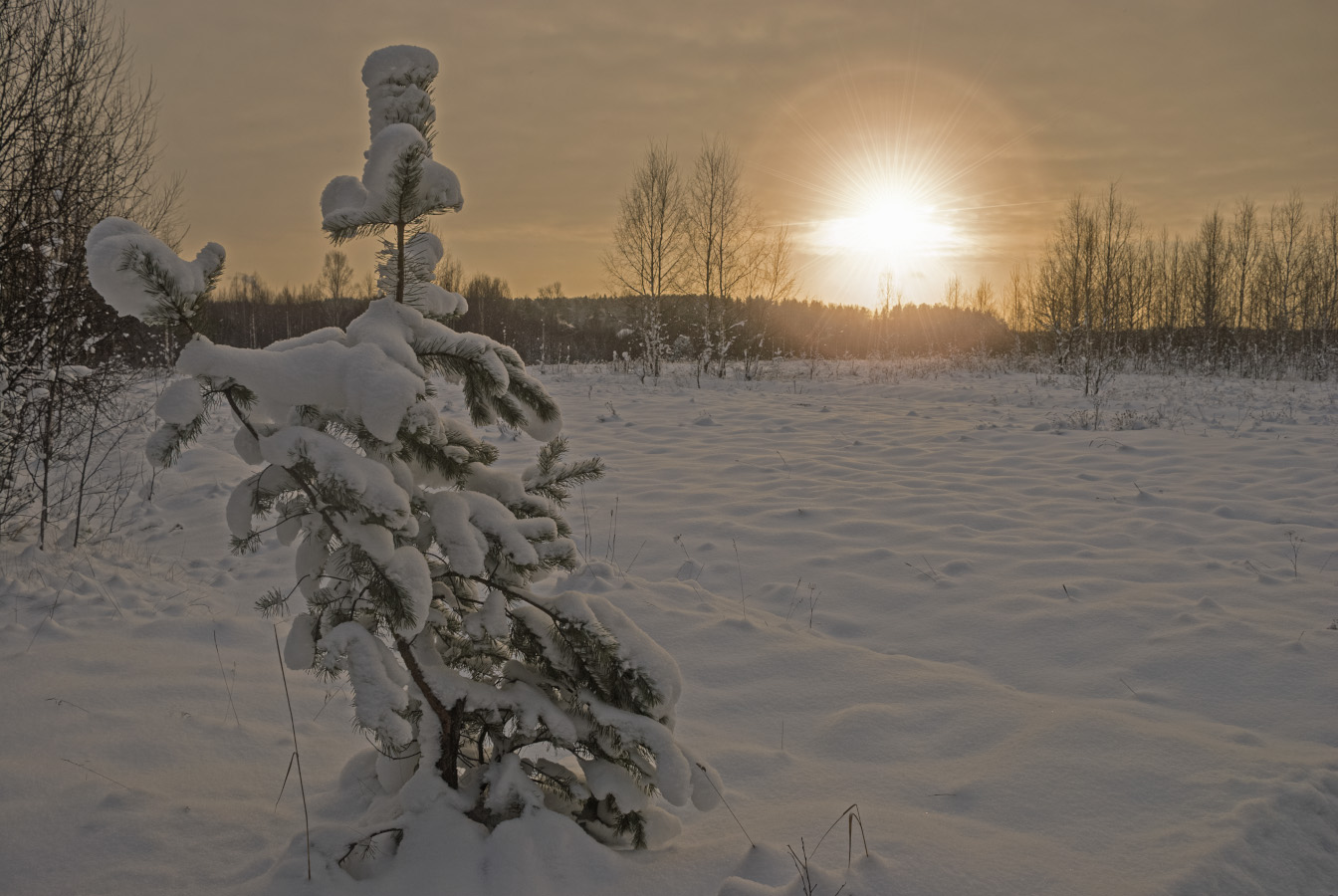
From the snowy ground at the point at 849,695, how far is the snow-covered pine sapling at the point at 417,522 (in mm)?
234

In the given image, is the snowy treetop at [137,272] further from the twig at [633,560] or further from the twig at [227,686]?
the twig at [633,560]

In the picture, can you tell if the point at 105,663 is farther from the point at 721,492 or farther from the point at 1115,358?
the point at 1115,358

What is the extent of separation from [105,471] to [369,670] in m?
7.90

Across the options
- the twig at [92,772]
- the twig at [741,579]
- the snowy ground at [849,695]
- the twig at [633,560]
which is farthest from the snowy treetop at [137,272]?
the twig at [633,560]

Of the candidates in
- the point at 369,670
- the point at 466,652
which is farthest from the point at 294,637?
the point at 466,652

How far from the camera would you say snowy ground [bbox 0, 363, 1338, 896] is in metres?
1.86

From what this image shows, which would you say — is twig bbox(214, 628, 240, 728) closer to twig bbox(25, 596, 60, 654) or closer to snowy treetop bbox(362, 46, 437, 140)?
twig bbox(25, 596, 60, 654)

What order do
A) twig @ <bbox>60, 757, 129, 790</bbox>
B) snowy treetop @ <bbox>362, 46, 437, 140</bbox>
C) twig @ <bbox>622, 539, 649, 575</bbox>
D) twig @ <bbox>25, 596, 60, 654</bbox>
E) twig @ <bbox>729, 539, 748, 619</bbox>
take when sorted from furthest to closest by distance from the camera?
twig @ <bbox>622, 539, 649, 575</bbox> < twig @ <bbox>729, 539, 748, 619</bbox> < twig @ <bbox>25, 596, 60, 654</bbox> < twig @ <bbox>60, 757, 129, 790</bbox> < snowy treetop @ <bbox>362, 46, 437, 140</bbox>

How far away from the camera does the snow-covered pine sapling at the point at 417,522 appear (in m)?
1.50

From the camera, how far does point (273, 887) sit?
170 centimetres

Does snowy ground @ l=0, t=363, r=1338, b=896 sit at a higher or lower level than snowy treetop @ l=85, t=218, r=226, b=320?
lower

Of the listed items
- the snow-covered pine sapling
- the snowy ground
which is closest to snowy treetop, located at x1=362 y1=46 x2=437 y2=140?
the snow-covered pine sapling

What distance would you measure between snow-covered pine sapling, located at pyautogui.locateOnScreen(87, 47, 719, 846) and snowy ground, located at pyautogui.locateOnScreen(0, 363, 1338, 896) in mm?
234

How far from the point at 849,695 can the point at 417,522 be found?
2.11 m
